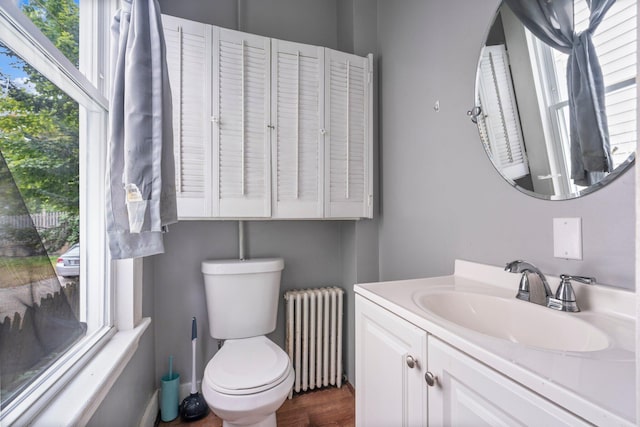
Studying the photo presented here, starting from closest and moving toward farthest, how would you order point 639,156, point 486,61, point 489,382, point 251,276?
1. point 639,156
2. point 489,382
3. point 486,61
4. point 251,276

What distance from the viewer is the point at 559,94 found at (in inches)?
32.4

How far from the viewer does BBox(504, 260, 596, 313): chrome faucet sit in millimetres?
709

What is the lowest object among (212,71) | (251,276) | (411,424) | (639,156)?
(411,424)

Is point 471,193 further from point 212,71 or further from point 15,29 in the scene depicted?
point 15,29

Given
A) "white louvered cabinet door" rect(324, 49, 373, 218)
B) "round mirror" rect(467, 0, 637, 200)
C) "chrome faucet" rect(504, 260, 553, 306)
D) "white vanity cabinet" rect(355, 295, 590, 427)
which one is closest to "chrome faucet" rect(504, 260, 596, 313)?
"chrome faucet" rect(504, 260, 553, 306)

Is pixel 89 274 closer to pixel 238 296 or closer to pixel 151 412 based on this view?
pixel 238 296

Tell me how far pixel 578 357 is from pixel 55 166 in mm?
1348

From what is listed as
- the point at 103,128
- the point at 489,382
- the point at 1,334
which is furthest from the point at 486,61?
the point at 1,334

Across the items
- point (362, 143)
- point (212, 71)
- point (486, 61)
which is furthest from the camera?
point (362, 143)

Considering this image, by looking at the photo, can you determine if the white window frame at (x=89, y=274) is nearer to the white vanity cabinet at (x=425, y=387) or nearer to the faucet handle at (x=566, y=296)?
the white vanity cabinet at (x=425, y=387)

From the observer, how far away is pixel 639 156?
29 cm

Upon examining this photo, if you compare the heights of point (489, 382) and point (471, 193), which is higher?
point (471, 193)

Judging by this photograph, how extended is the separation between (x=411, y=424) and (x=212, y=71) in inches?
61.9

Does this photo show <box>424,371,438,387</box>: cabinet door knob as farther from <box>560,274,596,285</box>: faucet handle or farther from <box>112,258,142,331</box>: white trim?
<box>112,258,142,331</box>: white trim
